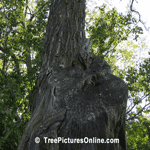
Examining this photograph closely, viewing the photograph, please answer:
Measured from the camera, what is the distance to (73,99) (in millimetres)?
1988

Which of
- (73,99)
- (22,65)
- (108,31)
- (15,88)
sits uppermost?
(108,31)

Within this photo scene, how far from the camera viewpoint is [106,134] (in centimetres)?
169

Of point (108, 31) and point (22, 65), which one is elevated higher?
point (108, 31)

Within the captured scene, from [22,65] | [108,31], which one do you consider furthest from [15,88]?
[108,31]

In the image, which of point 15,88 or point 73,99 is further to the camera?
point 15,88

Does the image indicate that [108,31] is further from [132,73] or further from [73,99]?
[73,99]

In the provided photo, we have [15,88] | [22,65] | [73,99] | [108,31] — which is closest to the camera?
[73,99]

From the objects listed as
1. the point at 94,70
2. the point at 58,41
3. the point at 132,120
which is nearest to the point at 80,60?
the point at 94,70

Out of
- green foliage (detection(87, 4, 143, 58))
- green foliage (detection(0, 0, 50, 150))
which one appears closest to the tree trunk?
green foliage (detection(0, 0, 50, 150))

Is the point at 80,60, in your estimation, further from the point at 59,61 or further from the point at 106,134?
the point at 106,134

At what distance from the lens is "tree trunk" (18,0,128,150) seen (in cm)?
161

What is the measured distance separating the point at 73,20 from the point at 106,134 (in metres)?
2.77

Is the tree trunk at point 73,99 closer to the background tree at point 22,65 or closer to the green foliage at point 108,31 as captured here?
the background tree at point 22,65

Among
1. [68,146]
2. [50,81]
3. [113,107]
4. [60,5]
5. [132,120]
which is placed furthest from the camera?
[132,120]
